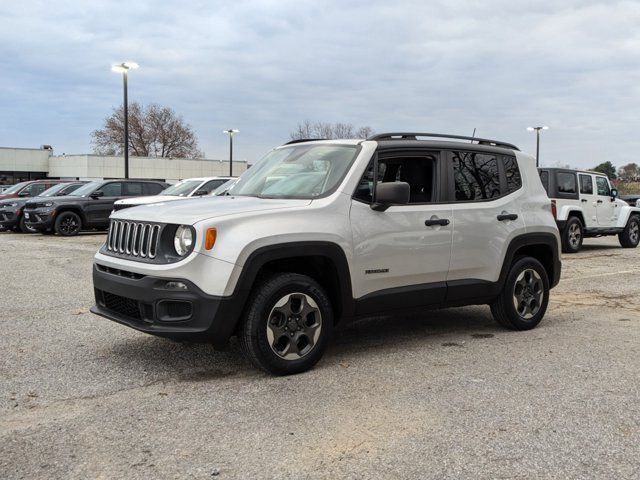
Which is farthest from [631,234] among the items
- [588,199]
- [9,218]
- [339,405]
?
[9,218]

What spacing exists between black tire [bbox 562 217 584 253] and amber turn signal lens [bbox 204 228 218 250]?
1199cm

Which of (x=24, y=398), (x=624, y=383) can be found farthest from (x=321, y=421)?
(x=624, y=383)

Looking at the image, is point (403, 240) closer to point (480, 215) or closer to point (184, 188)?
point (480, 215)

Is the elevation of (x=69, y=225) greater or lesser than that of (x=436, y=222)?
lesser

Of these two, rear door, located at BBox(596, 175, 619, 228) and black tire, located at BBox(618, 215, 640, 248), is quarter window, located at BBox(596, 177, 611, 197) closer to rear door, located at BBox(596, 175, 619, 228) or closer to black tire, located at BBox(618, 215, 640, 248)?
rear door, located at BBox(596, 175, 619, 228)

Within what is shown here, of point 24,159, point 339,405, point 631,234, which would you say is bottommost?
point 339,405

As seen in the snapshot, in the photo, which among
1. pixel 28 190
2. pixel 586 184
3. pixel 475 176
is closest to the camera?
pixel 475 176

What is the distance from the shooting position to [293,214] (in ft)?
15.4

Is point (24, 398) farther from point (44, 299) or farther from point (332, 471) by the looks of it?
point (44, 299)

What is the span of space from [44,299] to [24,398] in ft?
13.0

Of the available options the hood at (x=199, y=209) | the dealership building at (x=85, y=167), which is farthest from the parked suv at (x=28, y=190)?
the dealership building at (x=85, y=167)

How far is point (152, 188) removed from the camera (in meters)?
19.4

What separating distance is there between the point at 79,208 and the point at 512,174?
48.9ft

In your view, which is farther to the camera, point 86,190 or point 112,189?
point 112,189
